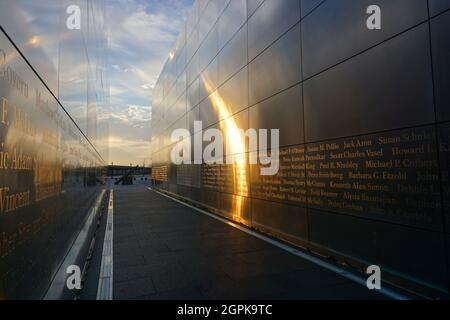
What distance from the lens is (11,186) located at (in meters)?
2.41

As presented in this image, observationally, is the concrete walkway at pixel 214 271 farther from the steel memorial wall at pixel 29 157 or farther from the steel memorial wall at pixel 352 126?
the steel memorial wall at pixel 29 157

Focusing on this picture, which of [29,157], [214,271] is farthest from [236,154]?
[29,157]

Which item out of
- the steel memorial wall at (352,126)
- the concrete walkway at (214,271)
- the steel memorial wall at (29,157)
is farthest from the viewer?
the concrete walkway at (214,271)

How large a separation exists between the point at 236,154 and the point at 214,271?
577cm

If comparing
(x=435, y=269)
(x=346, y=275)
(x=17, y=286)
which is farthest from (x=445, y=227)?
(x=17, y=286)

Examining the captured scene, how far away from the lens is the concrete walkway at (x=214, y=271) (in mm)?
4672

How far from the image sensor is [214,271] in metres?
5.68

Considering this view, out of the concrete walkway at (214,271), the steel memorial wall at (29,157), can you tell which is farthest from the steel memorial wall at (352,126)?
the steel memorial wall at (29,157)

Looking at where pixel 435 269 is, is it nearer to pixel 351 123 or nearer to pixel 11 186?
pixel 351 123

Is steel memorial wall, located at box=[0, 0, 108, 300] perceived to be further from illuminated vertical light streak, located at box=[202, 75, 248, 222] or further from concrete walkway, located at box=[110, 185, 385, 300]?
illuminated vertical light streak, located at box=[202, 75, 248, 222]

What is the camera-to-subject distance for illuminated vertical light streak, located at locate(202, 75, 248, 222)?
10.5 meters

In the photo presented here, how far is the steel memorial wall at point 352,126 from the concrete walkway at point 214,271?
2.63 ft

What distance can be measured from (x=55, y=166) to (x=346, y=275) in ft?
16.0
